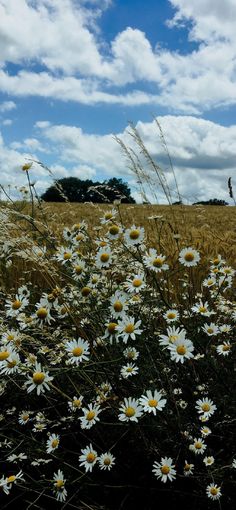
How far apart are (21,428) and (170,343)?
3.97ft

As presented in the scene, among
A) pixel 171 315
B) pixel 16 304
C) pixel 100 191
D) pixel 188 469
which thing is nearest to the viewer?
pixel 188 469

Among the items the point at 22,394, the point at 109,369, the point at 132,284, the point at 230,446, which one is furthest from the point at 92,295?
the point at 230,446

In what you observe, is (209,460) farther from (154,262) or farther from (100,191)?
(100,191)

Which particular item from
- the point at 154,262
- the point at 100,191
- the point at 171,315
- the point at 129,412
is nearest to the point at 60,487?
the point at 129,412

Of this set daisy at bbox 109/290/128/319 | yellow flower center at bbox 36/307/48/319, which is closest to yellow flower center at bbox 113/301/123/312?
daisy at bbox 109/290/128/319

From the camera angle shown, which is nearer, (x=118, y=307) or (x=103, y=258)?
(x=118, y=307)

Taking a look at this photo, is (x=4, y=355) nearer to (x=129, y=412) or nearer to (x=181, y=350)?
(x=129, y=412)

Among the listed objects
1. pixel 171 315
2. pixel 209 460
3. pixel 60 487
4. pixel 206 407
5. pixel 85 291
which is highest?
pixel 85 291

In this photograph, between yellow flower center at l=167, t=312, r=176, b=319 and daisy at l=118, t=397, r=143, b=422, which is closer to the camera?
daisy at l=118, t=397, r=143, b=422

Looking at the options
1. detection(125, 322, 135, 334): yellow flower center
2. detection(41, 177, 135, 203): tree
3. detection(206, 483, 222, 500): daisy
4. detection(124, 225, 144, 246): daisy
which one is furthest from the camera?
detection(41, 177, 135, 203): tree

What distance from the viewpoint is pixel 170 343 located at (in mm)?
2045

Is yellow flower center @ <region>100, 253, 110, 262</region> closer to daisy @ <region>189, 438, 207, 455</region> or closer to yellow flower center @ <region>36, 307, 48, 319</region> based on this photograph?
yellow flower center @ <region>36, 307, 48, 319</region>

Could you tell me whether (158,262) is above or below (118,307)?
above

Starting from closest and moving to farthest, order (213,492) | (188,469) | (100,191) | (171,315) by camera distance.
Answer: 1. (213,492)
2. (188,469)
3. (171,315)
4. (100,191)
